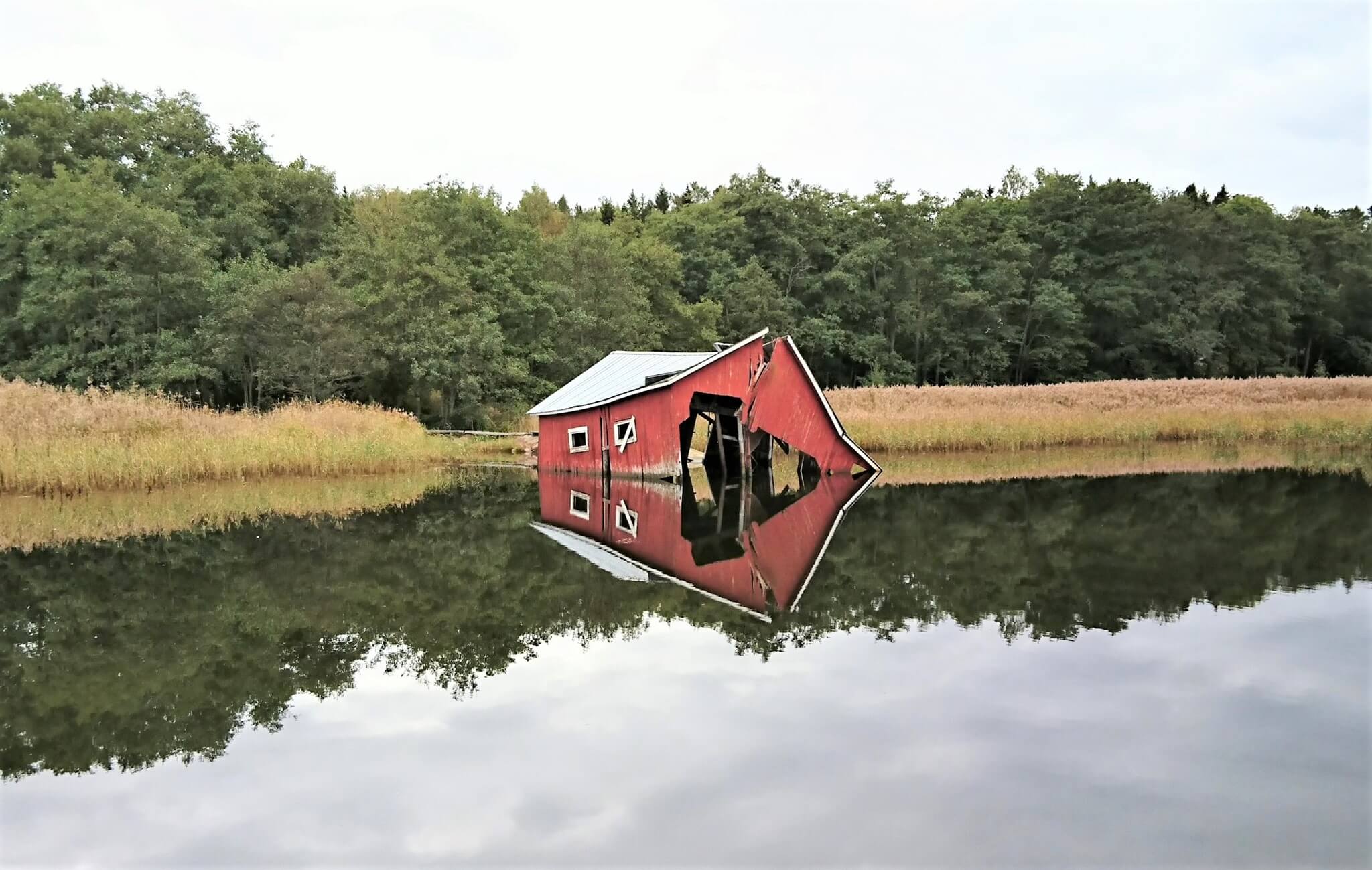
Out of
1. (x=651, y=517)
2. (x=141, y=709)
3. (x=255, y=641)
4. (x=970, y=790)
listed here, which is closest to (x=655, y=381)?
(x=651, y=517)

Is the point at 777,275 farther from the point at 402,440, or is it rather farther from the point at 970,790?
the point at 970,790

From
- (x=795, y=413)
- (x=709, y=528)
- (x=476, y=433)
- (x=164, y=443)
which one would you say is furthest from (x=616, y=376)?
(x=476, y=433)

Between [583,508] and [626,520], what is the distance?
183 cm

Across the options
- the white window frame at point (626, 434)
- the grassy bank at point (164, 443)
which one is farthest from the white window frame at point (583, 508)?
the grassy bank at point (164, 443)

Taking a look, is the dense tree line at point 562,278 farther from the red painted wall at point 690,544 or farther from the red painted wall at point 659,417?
the red painted wall at point 690,544

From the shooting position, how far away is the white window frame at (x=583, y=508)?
17.1 metres

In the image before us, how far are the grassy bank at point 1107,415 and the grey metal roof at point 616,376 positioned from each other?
6704mm

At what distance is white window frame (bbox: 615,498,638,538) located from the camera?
1534cm

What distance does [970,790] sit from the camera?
5836 millimetres

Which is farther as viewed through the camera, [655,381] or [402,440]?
[402,440]

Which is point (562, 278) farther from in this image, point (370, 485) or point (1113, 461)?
point (1113, 461)

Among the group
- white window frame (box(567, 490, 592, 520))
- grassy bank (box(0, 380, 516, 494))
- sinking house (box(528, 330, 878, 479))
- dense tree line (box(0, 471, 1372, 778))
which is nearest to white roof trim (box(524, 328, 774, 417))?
sinking house (box(528, 330, 878, 479))

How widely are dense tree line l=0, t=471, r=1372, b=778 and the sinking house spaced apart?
469 cm

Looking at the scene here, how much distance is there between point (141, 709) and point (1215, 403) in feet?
103
